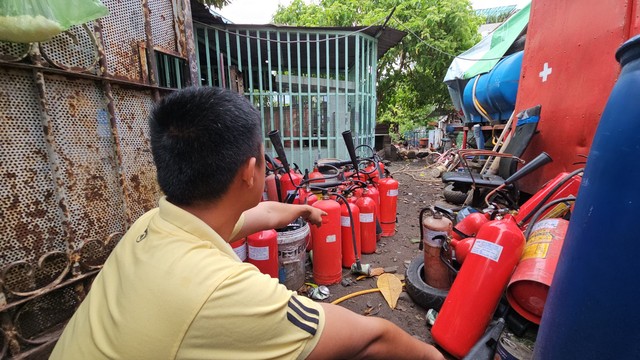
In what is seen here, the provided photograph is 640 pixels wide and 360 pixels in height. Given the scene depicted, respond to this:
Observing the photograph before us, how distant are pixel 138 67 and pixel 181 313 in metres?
2.38

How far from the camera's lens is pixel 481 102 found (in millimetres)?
5559

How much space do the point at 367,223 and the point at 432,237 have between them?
97cm

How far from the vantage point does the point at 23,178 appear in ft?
5.41

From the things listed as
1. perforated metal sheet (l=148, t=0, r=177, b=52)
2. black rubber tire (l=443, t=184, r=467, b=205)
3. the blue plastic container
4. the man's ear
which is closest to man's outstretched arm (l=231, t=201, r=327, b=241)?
the man's ear

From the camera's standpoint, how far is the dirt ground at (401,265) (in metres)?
2.18

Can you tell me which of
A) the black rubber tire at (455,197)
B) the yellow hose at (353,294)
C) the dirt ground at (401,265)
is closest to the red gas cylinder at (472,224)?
the dirt ground at (401,265)

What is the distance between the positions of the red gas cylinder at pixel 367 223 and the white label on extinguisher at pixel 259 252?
3.99ft

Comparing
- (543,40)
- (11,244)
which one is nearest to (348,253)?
(11,244)

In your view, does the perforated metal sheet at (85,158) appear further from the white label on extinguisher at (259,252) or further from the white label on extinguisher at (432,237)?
the white label on extinguisher at (432,237)

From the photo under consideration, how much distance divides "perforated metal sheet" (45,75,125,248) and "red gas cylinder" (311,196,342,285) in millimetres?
1571

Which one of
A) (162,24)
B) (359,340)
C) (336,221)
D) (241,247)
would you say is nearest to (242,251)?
(241,247)

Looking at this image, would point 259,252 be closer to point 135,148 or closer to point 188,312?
point 135,148

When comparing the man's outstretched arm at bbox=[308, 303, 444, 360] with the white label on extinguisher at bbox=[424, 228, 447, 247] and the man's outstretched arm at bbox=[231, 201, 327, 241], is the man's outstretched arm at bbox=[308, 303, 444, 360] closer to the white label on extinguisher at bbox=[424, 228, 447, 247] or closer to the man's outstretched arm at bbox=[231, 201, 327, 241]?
the man's outstretched arm at bbox=[231, 201, 327, 241]

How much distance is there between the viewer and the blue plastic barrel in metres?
0.79
